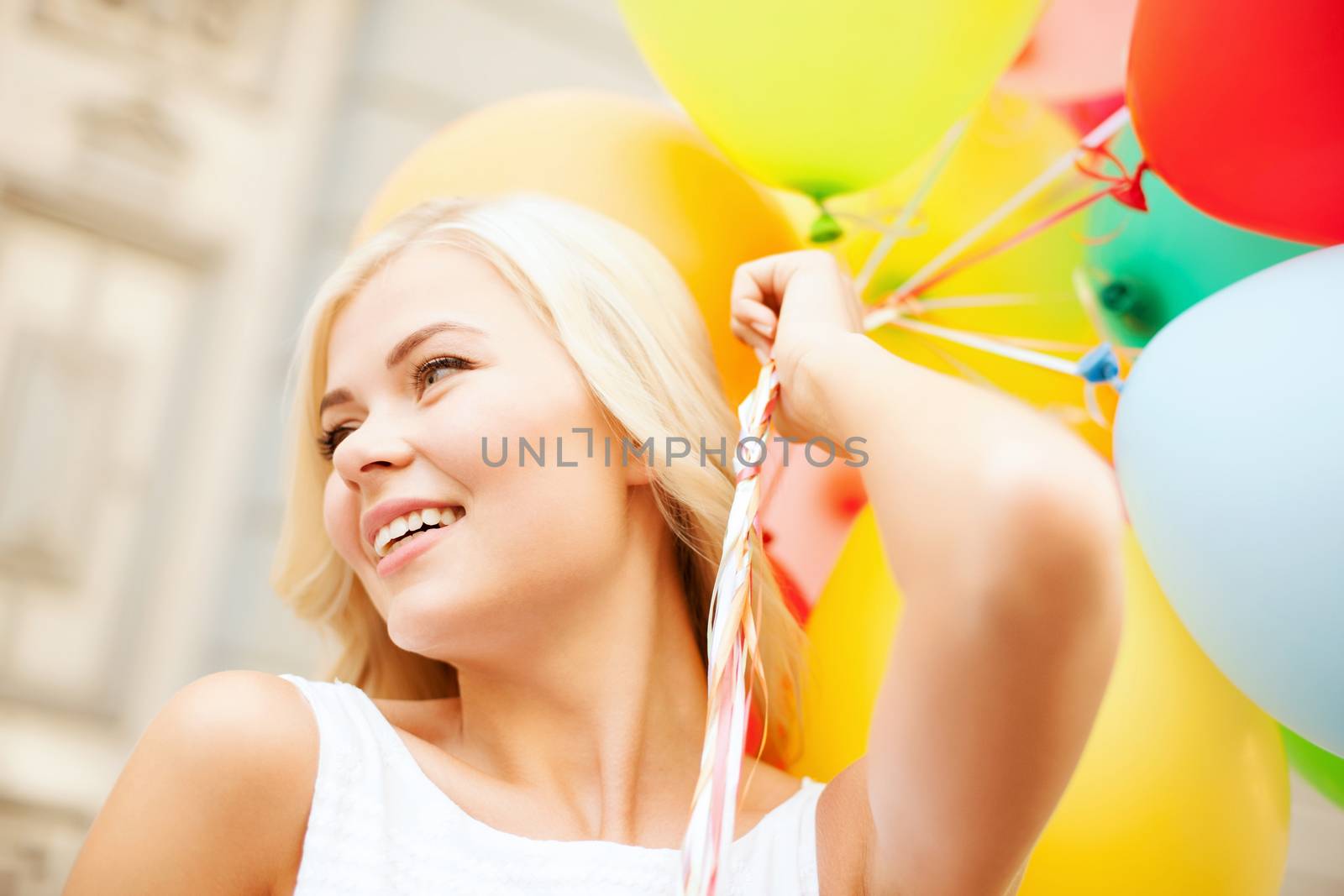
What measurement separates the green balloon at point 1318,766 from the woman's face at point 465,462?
77cm

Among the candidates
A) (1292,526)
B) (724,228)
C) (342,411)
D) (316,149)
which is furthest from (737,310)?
(316,149)

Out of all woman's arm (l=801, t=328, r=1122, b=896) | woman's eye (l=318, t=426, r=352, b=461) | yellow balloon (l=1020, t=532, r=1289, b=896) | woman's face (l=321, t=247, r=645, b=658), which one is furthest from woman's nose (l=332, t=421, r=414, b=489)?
yellow balloon (l=1020, t=532, r=1289, b=896)

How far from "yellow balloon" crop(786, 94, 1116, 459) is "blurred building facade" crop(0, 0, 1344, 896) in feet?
4.94

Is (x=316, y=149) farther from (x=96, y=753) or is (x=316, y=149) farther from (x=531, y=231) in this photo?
(x=531, y=231)

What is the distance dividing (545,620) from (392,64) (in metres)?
2.03

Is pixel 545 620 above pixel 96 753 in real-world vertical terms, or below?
below

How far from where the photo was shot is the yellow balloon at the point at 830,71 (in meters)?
1.01

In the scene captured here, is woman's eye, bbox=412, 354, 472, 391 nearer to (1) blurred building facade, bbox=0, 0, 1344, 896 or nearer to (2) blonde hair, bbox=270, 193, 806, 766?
(2) blonde hair, bbox=270, 193, 806, 766

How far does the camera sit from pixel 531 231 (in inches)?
43.1

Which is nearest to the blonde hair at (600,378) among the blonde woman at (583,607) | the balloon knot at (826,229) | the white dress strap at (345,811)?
the blonde woman at (583,607)

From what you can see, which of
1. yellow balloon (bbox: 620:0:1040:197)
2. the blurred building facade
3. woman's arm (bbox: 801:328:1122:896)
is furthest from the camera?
the blurred building facade

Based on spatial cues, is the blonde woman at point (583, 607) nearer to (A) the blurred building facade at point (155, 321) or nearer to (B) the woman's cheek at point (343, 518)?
(B) the woman's cheek at point (343, 518)

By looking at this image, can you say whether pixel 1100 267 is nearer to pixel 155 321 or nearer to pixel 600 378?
pixel 600 378

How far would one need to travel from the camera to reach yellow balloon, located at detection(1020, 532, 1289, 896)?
94 cm
